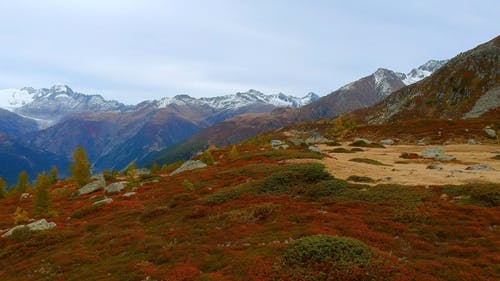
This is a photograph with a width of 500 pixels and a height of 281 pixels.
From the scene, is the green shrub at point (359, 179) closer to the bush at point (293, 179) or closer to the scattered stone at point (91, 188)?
the bush at point (293, 179)

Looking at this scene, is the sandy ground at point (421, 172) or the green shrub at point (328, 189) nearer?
the green shrub at point (328, 189)

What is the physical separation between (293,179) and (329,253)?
18.8m

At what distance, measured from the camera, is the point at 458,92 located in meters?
155

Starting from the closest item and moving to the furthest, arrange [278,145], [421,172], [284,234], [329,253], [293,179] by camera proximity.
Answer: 1. [329,253]
2. [284,234]
3. [293,179]
4. [421,172]
5. [278,145]

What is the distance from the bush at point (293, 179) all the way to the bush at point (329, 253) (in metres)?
15.7

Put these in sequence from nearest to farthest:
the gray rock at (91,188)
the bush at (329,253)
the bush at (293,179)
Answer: the bush at (329,253), the bush at (293,179), the gray rock at (91,188)

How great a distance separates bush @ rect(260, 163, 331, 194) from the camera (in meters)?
35.5

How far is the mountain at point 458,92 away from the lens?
14038cm

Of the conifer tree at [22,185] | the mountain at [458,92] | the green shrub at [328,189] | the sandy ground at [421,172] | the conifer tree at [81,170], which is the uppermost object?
the mountain at [458,92]

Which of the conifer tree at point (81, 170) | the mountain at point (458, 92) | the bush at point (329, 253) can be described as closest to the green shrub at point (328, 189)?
the bush at point (329, 253)

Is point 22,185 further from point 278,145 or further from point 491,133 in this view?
point 491,133

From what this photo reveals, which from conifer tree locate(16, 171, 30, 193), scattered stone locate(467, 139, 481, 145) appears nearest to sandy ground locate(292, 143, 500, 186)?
scattered stone locate(467, 139, 481, 145)

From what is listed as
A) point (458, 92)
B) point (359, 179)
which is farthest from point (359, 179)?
point (458, 92)

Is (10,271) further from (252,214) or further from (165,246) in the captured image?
(252,214)
